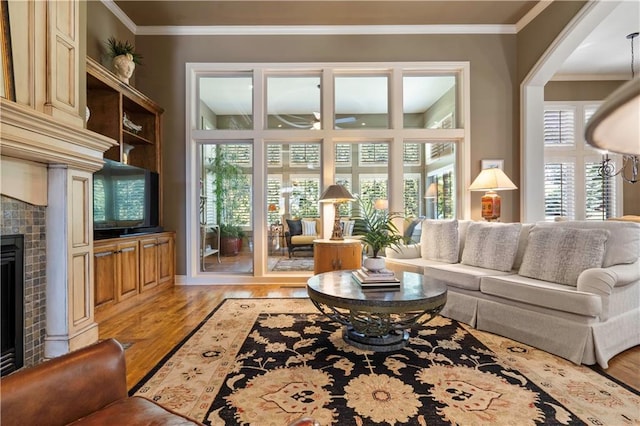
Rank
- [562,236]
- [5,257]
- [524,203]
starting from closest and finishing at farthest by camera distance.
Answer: [5,257] < [562,236] < [524,203]

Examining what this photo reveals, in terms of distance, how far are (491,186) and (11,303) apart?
15.2 feet

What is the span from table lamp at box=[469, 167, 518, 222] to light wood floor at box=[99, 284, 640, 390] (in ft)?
6.86

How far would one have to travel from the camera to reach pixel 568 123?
19.0 ft

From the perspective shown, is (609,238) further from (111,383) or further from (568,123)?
(568,123)

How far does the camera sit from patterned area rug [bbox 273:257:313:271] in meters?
4.95

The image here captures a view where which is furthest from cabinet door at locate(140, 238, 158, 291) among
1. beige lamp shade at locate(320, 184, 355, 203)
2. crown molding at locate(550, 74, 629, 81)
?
crown molding at locate(550, 74, 629, 81)

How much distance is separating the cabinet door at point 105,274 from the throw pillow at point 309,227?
8.36 feet

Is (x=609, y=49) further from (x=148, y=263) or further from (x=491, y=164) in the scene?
(x=148, y=263)

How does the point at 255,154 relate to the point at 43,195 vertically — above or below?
above

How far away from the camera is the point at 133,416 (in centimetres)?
106

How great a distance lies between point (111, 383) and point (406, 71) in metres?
4.99

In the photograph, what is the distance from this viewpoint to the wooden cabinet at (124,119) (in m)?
3.50

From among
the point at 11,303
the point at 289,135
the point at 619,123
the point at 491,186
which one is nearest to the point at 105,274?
the point at 11,303

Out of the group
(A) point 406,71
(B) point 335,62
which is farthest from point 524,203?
(B) point 335,62
